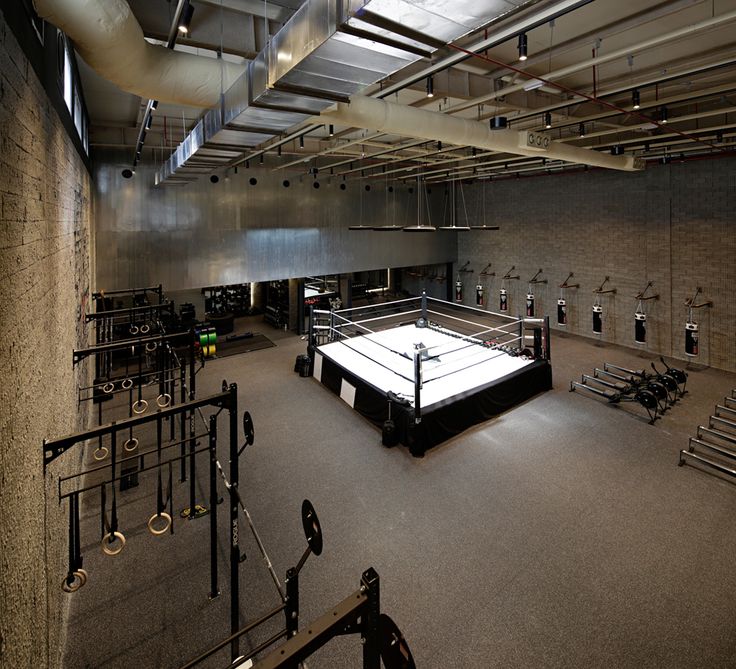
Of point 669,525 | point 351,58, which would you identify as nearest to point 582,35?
point 351,58

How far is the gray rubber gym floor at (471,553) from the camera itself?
9.84 feet

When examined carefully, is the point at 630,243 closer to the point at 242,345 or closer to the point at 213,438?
the point at 242,345

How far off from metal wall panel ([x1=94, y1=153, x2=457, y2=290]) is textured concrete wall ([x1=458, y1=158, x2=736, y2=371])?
3.33 metres

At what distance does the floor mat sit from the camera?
1034cm

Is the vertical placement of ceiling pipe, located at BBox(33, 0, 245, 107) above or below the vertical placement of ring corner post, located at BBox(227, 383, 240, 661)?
above

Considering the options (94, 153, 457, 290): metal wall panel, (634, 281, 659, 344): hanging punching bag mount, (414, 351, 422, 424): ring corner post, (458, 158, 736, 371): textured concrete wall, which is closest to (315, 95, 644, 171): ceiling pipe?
(414, 351, 422, 424): ring corner post

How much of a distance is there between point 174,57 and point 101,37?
1014mm

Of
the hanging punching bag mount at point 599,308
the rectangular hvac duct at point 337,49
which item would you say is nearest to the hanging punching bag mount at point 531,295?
the hanging punching bag mount at point 599,308

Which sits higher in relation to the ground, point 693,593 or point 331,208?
point 331,208

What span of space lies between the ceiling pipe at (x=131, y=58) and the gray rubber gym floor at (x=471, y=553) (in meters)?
3.89

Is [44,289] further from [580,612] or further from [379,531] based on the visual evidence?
[580,612]

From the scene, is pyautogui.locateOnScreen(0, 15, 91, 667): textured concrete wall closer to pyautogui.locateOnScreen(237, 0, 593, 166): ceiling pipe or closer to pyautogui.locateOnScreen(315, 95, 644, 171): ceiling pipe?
pyautogui.locateOnScreen(315, 95, 644, 171): ceiling pipe

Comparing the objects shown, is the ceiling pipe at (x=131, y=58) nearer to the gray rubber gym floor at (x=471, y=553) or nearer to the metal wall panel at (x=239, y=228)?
the gray rubber gym floor at (x=471, y=553)

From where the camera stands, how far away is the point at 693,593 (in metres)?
3.35
